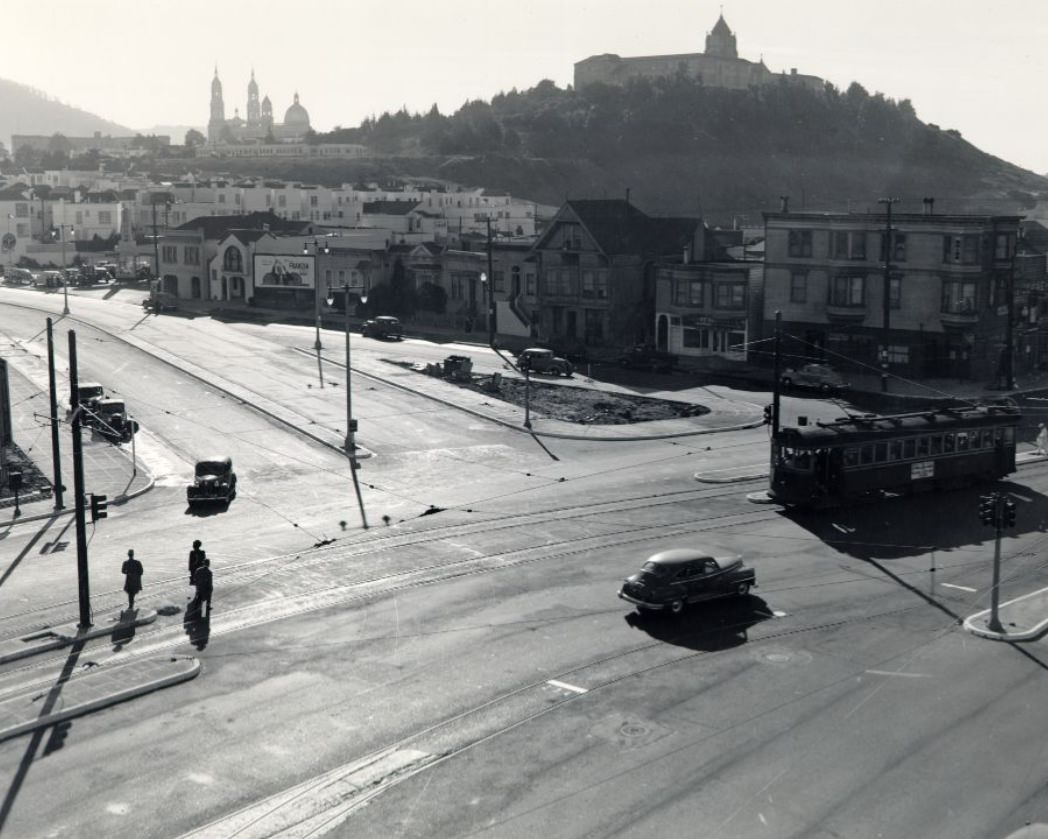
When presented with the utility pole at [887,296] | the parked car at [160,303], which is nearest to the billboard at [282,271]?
the parked car at [160,303]

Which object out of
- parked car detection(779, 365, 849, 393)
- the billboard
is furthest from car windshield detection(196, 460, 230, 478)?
the billboard

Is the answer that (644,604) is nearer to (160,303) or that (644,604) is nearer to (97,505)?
(97,505)

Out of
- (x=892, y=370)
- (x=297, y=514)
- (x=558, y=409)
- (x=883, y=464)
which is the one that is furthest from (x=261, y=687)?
(x=892, y=370)

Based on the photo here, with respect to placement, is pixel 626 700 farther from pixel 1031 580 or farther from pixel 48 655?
pixel 1031 580

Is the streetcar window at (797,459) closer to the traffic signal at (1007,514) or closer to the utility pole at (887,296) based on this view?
the traffic signal at (1007,514)

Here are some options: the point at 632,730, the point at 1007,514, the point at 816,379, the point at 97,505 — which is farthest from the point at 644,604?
the point at 816,379

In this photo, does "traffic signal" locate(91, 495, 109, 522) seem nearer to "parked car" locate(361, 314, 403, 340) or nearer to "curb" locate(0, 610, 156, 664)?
"curb" locate(0, 610, 156, 664)
